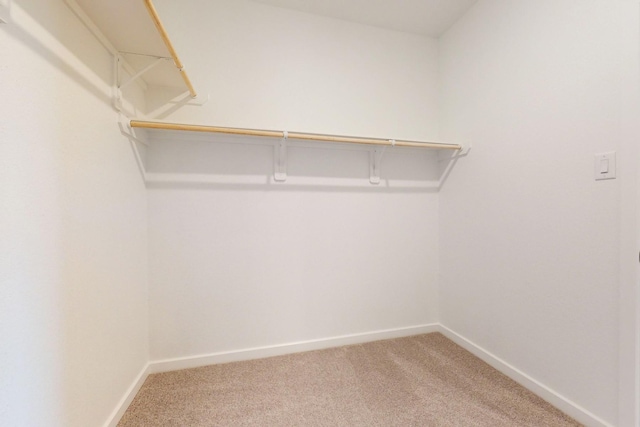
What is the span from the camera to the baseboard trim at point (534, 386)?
114cm

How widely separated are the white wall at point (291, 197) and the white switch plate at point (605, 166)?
974 millimetres

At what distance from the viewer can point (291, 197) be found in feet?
5.67

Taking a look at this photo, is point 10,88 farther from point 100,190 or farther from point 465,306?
point 465,306

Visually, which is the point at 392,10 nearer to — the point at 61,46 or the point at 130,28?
the point at 130,28

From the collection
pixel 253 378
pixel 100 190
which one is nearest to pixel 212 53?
pixel 100 190

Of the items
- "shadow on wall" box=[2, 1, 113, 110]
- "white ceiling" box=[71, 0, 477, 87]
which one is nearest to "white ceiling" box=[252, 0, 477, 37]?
"white ceiling" box=[71, 0, 477, 87]

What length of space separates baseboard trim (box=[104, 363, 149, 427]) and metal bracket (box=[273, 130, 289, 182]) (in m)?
1.40

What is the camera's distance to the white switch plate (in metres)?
1.06

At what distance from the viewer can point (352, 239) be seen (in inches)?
73.0

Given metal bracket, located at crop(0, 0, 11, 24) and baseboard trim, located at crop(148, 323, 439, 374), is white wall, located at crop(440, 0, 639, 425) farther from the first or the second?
metal bracket, located at crop(0, 0, 11, 24)

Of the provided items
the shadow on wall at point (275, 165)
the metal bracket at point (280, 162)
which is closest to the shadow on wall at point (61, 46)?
the shadow on wall at point (275, 165)

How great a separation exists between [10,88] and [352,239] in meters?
1.70

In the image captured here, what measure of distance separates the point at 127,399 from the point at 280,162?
154 cm

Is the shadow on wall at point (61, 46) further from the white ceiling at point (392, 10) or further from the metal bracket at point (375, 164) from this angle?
the metal bracket at point (375, 164)
